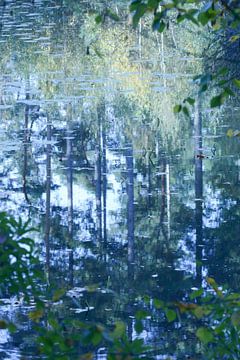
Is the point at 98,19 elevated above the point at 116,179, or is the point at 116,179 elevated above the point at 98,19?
the point at 98,19

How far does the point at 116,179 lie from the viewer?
910cm

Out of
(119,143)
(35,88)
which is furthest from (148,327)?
(35,88)

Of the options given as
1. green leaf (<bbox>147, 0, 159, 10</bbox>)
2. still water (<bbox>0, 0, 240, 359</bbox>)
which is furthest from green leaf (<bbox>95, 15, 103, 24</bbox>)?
still water (<bbox>0, 0, 240, 359</bbox>)

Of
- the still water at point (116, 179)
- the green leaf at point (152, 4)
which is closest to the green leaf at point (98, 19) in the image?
the green leaf at point (152, 4)

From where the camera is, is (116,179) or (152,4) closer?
(152,4)

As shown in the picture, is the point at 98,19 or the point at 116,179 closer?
the point at 98,19

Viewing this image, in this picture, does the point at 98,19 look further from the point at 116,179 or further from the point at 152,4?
the point at 116,179

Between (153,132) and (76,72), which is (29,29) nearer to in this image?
(76,72)

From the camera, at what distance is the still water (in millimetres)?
6145

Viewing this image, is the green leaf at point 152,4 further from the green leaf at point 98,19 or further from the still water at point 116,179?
the still water at point 116,179

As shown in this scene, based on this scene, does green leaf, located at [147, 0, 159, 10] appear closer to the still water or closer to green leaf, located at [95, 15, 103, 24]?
green leaf, located at [95, 15, 103, 24]

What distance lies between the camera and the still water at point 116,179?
20.2 feet

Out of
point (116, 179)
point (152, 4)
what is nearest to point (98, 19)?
point (152, 4)

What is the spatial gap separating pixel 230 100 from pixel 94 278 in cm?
702
